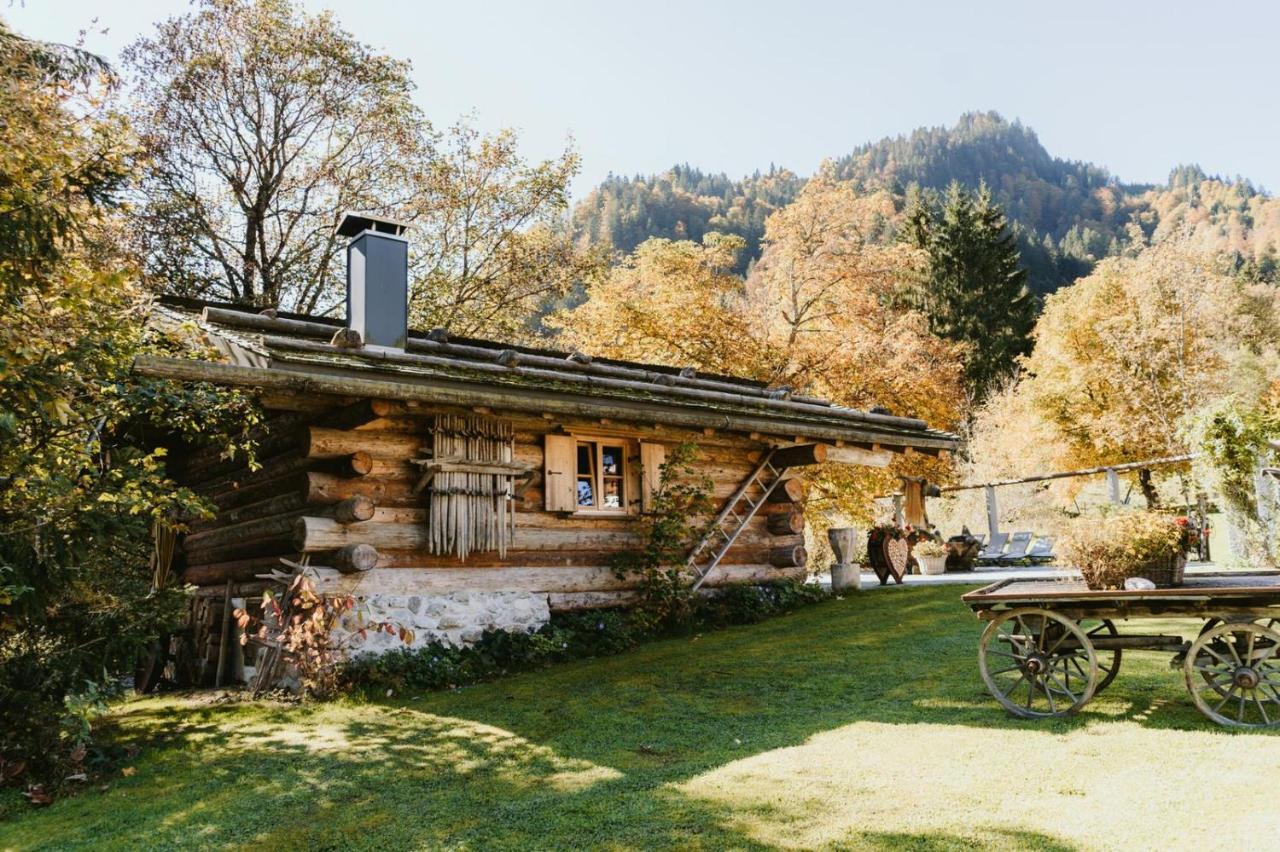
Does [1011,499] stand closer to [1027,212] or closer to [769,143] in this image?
[769,143]

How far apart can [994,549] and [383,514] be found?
56.3ft

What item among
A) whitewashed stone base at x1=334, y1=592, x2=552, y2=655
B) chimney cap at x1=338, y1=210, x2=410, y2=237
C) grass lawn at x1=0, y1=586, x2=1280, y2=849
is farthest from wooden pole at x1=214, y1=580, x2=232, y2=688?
chimney cap at x1=338, y1=210, x2=410, y2=237

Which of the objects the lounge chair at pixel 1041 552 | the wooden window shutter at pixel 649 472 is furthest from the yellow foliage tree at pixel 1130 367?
the wooden window shutter at pixel 649 472

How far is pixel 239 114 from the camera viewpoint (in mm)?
20406

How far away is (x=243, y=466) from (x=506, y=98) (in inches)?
572

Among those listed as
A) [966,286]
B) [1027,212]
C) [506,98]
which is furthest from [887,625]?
[1027,212]

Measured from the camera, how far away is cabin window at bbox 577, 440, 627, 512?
10.9 meters

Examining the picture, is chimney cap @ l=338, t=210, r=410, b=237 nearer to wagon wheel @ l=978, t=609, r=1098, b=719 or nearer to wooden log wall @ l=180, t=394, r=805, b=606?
wooden log wall @ l=180, t=394, r=805, b=606

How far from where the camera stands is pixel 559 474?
10.4 meters

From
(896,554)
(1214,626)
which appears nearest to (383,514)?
(1214,626)

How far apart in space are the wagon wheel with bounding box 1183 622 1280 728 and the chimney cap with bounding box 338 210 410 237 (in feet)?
30.1

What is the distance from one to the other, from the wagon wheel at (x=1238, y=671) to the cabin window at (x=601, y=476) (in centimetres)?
Result: 673

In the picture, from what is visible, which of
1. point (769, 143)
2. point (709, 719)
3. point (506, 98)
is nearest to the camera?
point (709, 719)

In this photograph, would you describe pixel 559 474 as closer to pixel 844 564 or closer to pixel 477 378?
pixel 477 378
